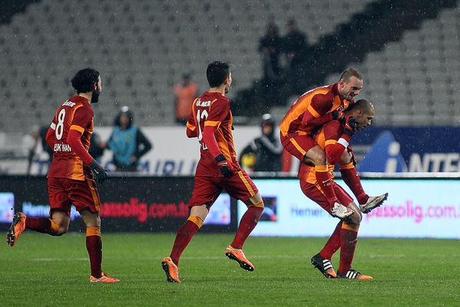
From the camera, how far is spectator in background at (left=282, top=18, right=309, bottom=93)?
23.0 m

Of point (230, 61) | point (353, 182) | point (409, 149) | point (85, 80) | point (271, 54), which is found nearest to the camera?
point (85, 80)

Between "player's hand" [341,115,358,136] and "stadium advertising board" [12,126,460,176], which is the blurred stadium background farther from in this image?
"player's hand" [341,115,358,136]

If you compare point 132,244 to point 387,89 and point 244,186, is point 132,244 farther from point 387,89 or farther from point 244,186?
point 387,89

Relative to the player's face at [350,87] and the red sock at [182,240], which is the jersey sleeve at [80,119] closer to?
the red sock at [182,240]

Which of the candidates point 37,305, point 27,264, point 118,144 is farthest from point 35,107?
point 37,305

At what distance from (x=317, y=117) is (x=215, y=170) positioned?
3.44ft

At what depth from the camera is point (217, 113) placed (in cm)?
1034

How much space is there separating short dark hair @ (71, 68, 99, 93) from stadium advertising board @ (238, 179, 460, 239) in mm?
7839

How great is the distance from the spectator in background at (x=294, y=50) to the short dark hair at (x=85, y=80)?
506 inches

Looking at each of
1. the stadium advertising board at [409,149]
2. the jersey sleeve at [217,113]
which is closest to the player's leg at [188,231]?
the jersey sleeve at [217,113]

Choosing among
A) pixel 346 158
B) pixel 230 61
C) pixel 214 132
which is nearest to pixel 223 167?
pixel 214 132

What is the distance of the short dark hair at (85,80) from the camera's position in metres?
10.3

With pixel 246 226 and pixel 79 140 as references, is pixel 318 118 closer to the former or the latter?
pixel 246 226

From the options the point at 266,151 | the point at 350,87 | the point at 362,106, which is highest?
the point at 350,87
